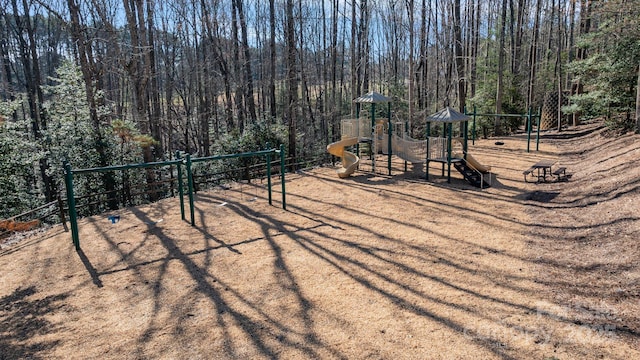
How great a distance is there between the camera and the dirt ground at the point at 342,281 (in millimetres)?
4059

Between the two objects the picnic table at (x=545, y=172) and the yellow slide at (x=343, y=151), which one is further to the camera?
the yellow slide at (x=343, y=151)

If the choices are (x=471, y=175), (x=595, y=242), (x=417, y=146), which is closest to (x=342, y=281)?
(x=595, y=242)

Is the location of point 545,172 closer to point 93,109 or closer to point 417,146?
point 417,146

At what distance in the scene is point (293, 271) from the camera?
590 cm

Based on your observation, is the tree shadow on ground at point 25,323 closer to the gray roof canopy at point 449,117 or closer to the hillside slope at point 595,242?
the hillside slope at point 595,242

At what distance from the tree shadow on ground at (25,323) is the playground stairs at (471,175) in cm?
986

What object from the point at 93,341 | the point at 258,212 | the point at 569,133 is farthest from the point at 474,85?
the point at 93,341

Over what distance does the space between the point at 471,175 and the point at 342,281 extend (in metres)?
7.44

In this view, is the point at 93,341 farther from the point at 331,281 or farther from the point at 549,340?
the point at 549,340

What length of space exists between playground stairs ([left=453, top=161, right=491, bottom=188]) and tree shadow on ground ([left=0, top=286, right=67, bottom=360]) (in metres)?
9.86

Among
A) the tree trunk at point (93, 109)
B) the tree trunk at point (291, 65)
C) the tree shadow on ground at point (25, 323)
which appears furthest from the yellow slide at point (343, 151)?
the tree shadow on ground at point (25, 323)

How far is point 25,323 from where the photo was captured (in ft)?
15.0

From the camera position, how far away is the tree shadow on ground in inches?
159

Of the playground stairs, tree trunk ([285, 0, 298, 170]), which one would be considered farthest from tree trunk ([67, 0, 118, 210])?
the playground stairs
